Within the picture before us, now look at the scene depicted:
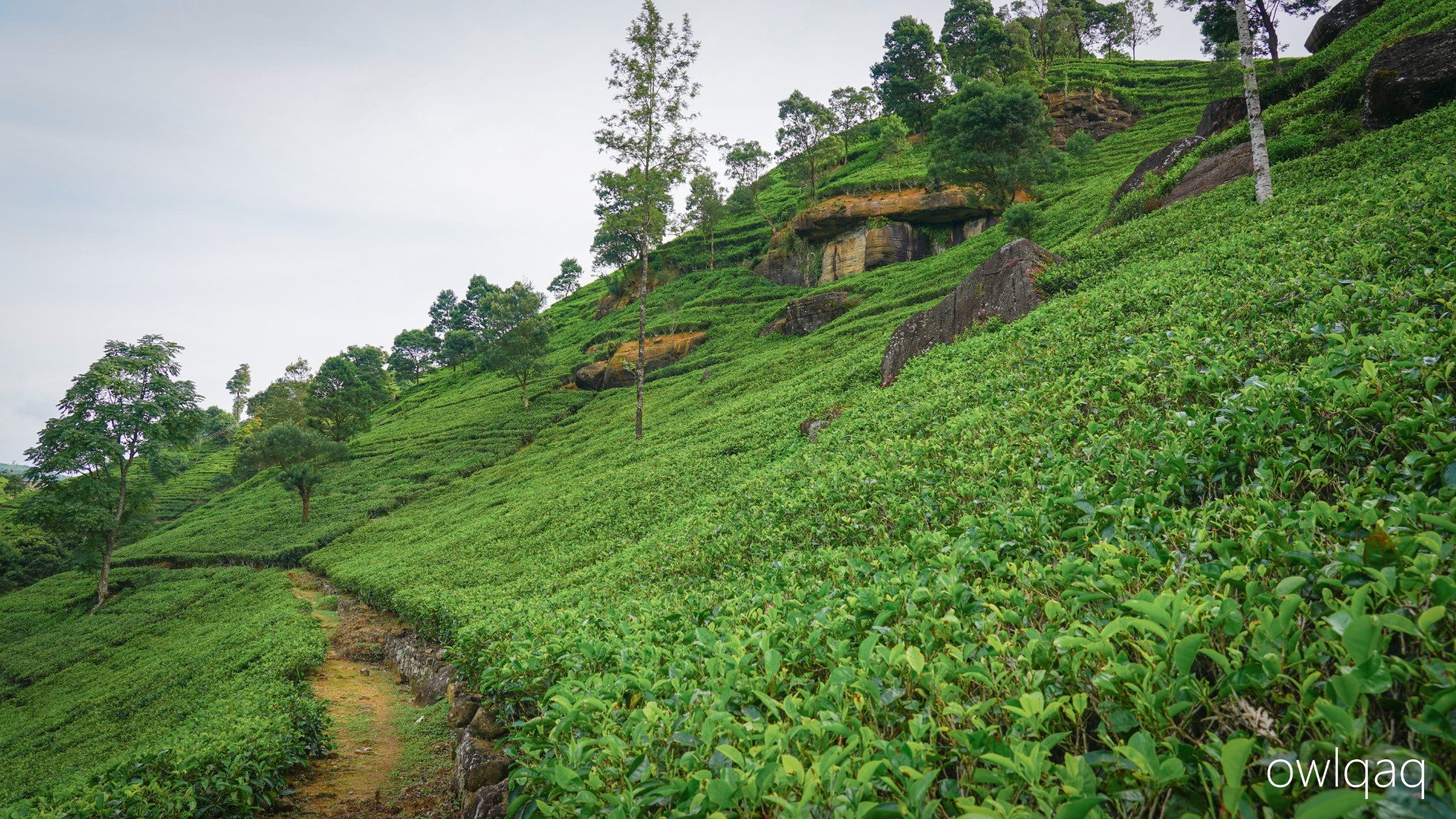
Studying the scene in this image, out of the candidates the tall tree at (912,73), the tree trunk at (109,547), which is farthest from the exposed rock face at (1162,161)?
the tall tree at (912,73)

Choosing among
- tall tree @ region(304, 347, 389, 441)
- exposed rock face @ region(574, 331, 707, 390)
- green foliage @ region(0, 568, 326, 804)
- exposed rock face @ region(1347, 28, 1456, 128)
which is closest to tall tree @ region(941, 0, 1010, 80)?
exposed rock face @ region(574, 331, 707, 390)

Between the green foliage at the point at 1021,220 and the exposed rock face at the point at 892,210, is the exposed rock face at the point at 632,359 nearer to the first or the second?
the exposed rock face at the point at 892,210

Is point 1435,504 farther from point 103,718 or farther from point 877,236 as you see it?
point 877,236

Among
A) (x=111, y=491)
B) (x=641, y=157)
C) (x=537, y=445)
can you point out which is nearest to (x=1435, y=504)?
(x=641, y=157)

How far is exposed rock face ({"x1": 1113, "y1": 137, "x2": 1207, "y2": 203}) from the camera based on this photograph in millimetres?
21219

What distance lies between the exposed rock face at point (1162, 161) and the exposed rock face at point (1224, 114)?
44 cm

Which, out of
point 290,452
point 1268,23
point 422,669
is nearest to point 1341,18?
point 1268,23

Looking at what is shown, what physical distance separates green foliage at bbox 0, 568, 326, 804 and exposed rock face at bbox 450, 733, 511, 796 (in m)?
2.46

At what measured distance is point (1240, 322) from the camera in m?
5.93

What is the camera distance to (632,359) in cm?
4672

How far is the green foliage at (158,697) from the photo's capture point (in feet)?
19.7

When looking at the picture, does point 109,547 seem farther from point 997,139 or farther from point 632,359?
point 997,139

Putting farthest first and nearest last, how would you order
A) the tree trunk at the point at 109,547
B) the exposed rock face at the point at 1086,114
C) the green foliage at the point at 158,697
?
the exposed rock face at the point at 1086,114
the tree trunk at the point at 109,547
the green foliage at the point at 158,697

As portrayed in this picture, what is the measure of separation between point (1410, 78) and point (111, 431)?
50633mm
